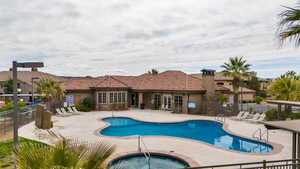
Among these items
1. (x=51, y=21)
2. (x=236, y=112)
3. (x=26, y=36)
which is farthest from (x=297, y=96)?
(x=26, y=36)

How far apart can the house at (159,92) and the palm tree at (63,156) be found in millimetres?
22312

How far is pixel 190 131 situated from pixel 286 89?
977 centimetres

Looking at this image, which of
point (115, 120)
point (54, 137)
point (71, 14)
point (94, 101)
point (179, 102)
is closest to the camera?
point (54, 137)

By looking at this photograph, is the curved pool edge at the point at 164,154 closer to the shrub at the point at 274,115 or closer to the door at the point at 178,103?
the shrub at the point at 274,115

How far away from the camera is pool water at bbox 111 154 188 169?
922 centimetres

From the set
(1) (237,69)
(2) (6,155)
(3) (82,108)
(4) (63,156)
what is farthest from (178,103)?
(4) (63,156)

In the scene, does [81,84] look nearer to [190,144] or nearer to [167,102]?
[167,102]

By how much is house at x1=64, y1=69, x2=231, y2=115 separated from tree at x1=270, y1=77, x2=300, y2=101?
20.7ft

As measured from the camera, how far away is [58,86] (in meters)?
27.6

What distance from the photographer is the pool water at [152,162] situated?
9.22 m

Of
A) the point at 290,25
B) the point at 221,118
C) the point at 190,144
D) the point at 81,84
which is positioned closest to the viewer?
the point at 290,25

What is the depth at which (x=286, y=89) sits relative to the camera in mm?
18703

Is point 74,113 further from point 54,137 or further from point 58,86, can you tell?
point 54,137

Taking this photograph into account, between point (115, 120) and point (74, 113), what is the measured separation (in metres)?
5.71
